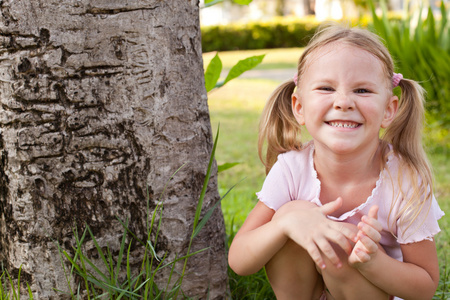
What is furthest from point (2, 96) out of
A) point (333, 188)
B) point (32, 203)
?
point (333, 188)

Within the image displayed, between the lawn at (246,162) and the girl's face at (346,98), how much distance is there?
316 mm

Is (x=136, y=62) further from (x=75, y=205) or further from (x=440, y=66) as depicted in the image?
(x=440, y=66)

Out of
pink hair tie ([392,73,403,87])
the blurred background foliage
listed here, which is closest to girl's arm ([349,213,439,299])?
pink hair tie ([392,73,403,87])

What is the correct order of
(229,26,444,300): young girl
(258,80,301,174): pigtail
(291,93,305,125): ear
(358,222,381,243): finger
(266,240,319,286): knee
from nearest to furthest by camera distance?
(358,222,381,243): finger
(229,26,444,300): young girl
(266,240,319,286): knee
(291,93,305,125): ear
(258,80,301,174): pigtail

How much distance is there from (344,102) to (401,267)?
49 centimetres

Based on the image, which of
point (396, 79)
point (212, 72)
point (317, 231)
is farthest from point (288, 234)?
point (212, 72)

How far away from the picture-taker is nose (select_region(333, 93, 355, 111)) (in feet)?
4.93

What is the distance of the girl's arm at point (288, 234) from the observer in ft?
4.60

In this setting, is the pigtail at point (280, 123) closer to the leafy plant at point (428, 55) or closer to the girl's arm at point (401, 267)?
the girl's arm at point (401, 267)

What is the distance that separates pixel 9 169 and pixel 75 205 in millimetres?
216

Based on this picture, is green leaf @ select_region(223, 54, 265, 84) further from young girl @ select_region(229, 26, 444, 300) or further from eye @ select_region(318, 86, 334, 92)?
eye @ select_region(318, 86, 334, 92)

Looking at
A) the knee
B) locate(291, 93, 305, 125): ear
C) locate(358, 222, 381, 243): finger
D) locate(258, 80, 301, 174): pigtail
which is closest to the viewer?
locate(358, 222, 381, 243): finger

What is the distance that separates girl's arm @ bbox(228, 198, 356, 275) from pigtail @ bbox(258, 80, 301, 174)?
0.26 metres

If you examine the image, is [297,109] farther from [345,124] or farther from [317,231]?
[317,231]
